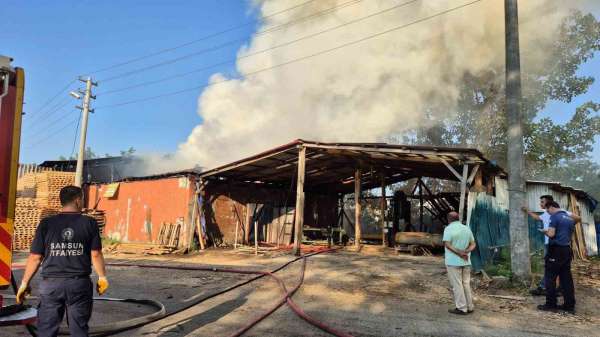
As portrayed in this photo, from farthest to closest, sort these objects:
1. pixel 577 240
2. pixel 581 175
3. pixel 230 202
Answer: pixel 581 175 < pixel 230 202 < pixel 577 240

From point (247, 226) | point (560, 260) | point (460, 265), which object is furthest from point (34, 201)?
point (560, 260)

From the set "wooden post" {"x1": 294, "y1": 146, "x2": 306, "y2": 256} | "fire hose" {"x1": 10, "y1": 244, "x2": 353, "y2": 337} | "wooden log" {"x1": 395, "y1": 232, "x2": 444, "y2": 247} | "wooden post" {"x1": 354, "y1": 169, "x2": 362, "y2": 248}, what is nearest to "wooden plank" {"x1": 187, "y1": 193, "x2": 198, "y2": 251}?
"wooden post" {"x1": 294, "y1": 146, "x2": 306, "y2": 256}

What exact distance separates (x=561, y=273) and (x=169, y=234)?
1368cm

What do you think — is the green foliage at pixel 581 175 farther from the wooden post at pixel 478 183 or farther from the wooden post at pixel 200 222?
the wooden post at pixel 200 222

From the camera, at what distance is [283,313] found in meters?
6.23

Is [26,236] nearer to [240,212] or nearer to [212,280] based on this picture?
[240,212]

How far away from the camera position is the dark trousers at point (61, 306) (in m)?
3.17

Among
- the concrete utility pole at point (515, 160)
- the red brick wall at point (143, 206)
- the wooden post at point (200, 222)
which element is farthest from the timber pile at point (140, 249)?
the concrete utility pole at point (515, 160)

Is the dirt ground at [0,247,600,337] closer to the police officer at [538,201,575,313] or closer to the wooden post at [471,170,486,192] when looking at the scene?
the police officer at [538,201,575,313]

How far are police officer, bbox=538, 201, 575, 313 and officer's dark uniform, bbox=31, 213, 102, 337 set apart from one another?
6595mm

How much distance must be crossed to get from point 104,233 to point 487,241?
16555mm

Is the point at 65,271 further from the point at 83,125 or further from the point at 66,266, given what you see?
the point at 83,125

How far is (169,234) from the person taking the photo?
16.4 meters

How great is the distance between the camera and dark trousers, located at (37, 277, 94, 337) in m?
3.17
